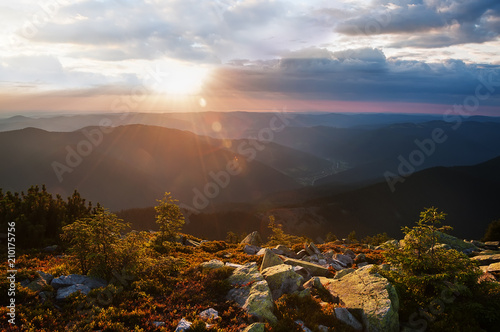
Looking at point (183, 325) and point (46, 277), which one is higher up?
point (46, 277)

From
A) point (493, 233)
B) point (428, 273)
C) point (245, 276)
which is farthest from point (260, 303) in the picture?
point (493, 233)

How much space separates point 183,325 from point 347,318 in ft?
22.5

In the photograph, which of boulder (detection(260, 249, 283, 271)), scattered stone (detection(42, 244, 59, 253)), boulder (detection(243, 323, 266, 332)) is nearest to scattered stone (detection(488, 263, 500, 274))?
boulder (detection(260, 249, 283, 271))

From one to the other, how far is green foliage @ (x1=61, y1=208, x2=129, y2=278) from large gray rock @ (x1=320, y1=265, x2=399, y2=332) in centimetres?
1240

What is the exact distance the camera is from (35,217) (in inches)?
939

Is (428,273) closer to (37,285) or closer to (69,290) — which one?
(69,290)

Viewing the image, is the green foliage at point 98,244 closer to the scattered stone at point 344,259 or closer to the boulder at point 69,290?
the boulder at point 69,290

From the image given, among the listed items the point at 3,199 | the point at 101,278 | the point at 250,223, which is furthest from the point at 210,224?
the point at 101,278

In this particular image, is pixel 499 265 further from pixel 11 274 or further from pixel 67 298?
pixel 11 274

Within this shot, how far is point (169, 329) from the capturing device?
1049 centimetres

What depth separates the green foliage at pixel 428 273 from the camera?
11406 mm

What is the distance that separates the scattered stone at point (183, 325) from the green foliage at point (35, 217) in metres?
17.2

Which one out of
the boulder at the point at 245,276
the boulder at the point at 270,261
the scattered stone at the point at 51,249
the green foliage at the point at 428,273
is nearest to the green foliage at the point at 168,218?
the scattered stone at the point at 51,249

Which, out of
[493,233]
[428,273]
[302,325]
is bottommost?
[493,233]
